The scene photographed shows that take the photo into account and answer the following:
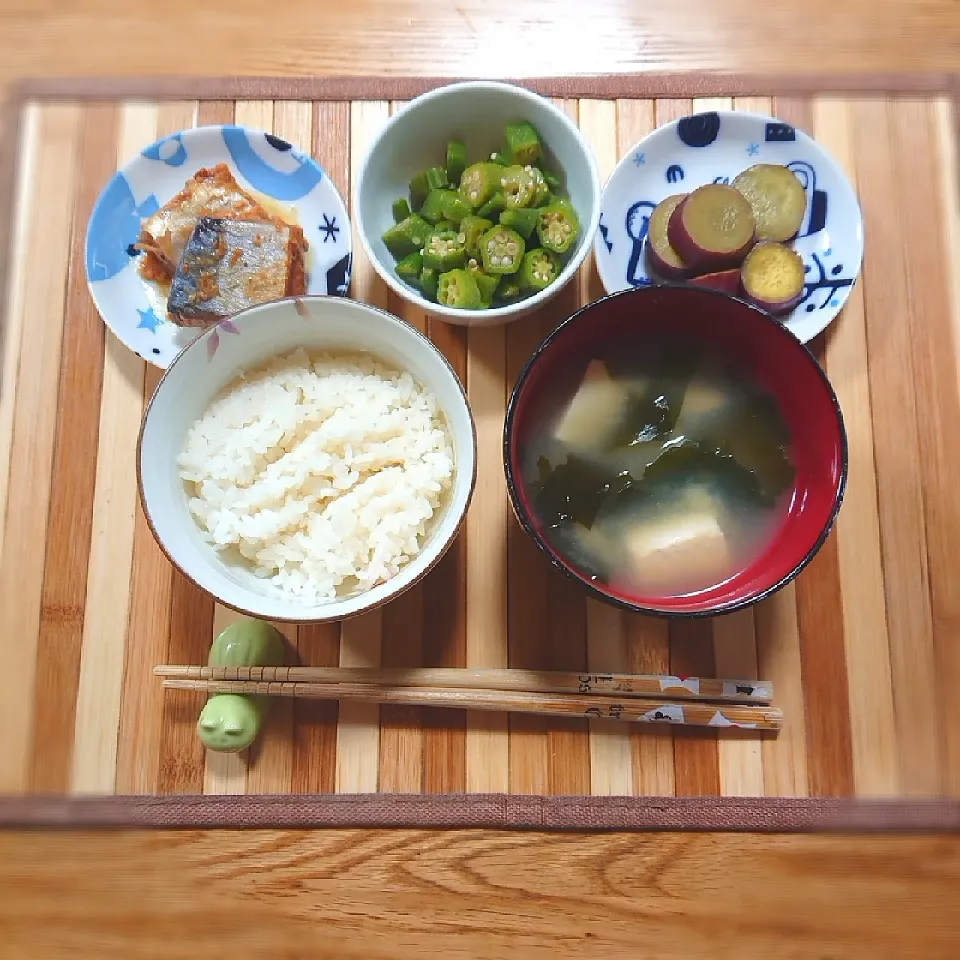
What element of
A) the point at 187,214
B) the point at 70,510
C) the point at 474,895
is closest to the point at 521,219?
the point at 187,214

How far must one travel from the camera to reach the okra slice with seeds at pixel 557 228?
152cm

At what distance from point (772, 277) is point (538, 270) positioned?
0.42 m

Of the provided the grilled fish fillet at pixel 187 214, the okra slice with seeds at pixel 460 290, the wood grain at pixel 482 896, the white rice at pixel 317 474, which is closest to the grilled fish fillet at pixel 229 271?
the grilled fish fillet at pixel 187 214

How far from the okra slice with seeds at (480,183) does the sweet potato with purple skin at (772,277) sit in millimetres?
473

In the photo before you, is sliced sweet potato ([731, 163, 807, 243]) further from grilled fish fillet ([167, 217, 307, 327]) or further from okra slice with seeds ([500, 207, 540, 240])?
grilled fish fillet ([167, 217, 307, 327])

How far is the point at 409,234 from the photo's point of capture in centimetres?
155

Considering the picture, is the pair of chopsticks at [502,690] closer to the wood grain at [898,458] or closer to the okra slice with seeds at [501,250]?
the wood grain at [898,458]

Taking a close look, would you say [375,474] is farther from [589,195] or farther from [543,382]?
[589,195]

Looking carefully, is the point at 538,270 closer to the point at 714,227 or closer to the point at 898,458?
the point at 714,227

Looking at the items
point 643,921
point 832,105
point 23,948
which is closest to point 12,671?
point 23,948

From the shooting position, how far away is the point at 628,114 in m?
1.70

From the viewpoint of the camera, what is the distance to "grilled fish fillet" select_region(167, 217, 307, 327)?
1519 millimetres

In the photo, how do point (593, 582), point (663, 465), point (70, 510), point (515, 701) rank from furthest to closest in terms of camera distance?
point (70, 510)
point (515, 701)
point (663, 465)
point (593, 582)

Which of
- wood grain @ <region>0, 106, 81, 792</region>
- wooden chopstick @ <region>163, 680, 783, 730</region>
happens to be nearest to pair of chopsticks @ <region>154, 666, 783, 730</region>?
wooden chopstick @ <region>163, 680, 783, 730</region>
